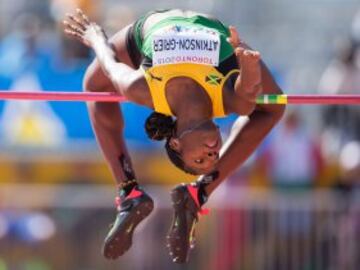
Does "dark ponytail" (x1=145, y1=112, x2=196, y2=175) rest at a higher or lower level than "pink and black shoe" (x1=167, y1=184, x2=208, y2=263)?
higher

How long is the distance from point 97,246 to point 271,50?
10.6 feet

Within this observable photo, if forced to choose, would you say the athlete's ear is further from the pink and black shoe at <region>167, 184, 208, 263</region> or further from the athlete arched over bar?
the pink and black shoe at <region>167, 184, 208, 263</region>

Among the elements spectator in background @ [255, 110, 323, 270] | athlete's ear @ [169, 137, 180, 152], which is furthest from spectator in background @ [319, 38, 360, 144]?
athlete's ear @ [169, 137, 180, 152]

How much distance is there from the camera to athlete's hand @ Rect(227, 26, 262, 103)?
886cm

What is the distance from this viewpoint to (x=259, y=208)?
13.8 metres

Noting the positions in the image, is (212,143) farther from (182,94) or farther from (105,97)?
(105,97)

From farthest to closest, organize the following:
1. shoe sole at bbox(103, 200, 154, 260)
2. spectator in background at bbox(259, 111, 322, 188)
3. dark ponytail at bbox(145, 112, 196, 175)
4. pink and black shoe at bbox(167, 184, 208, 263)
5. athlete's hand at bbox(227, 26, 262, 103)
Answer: spectator in background at bbox(259, 111, 322, 188)
shoe sole at bbox(103, 200, 154, 260)
pink and black shoe at bbox(167, 184, 208, 263)
dark ponytail at bbox(145, 112, 196, 175)
athlete's hand at bbox(227, 26, 262, 103)

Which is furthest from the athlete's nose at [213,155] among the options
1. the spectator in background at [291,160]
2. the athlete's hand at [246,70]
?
the spectator in background at [291,160]

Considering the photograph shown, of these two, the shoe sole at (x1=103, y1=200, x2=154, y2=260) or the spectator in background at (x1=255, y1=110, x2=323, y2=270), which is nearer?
the shoe sole at (x1=103, y1=200, x2=154, y2=260)

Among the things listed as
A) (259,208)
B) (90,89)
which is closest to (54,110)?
(259,208)

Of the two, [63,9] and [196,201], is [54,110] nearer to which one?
[63,9]

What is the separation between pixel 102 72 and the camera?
10.3 metres

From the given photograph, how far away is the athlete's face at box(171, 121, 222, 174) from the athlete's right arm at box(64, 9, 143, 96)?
0.52 metres

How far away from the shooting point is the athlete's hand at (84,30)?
1009cm
